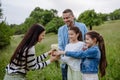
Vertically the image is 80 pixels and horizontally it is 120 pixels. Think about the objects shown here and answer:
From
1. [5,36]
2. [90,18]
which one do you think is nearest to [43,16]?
[90,18]

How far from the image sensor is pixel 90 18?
57.6 meters

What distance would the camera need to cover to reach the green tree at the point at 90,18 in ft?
186

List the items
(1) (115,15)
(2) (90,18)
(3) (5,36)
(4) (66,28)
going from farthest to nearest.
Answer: (1) (115,15) < (2) (90,18) < (3) (5,36) < (4) (66,28)

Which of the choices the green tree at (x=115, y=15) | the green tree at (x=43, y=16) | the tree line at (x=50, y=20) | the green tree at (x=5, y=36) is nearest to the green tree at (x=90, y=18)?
the tree line at (x=50, y=20)

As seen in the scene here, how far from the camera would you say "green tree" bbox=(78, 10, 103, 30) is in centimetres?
5656

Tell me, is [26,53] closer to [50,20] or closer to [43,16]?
[50,20]

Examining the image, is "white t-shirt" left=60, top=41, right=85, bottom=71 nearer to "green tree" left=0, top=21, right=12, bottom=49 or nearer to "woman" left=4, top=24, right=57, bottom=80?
"woman" left=4, top=24, right=57, bottom=80

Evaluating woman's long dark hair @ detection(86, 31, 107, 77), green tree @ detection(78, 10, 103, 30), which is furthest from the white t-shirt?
green tree @ detection(78, 10, 103, 30)

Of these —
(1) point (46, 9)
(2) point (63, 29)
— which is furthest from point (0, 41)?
(2) point (63, 29)

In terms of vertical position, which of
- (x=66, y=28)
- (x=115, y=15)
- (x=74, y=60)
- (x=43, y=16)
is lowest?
(x=74, y=60)

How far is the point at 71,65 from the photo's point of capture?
19.5ft

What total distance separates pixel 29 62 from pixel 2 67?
16.6 feet

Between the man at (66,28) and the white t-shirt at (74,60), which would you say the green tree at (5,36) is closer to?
the man at (66,28)

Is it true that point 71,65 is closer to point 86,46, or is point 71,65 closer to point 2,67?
point 86,46
